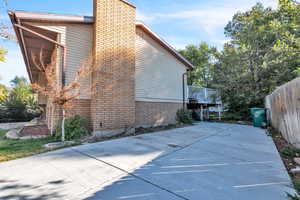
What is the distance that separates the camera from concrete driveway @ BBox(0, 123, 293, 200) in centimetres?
231

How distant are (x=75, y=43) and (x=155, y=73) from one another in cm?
457

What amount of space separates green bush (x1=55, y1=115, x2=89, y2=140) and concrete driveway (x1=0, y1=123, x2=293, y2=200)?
49.2 inches

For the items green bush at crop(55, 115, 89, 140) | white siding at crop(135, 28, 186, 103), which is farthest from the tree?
white siding at crop(135, 28, 186, 103)

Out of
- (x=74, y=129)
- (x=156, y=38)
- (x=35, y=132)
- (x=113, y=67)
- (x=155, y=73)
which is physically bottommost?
(x=35, y=132)

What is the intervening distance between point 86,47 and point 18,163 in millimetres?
4921

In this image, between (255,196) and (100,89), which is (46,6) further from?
(255,196)

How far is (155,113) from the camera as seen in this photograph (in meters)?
9.05

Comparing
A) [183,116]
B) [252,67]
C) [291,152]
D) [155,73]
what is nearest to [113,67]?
[155,73]

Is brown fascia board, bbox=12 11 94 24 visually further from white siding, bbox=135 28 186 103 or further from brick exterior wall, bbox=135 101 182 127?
brick exterior wall, bbox=135 101 182 127

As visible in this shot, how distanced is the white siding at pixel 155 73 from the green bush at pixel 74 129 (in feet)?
10.2

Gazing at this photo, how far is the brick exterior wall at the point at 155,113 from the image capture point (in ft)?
27.0

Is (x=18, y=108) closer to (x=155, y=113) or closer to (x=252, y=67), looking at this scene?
(x=155, y=113)

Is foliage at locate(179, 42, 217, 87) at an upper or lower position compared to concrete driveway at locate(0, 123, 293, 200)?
upper

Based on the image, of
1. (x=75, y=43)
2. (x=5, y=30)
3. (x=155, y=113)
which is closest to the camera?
(x=5, y=30)
